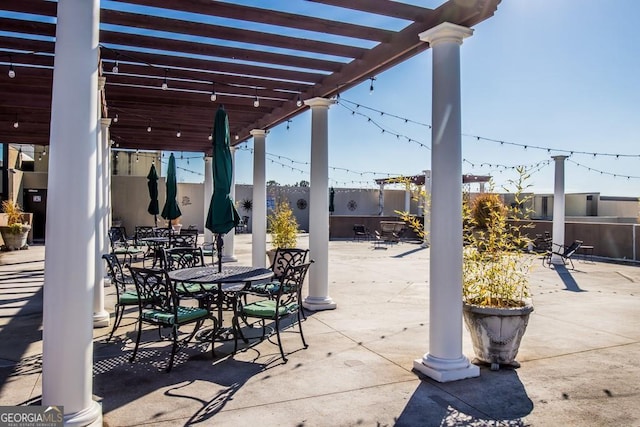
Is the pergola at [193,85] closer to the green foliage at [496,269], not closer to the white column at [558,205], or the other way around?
the green foliage at [496,269]

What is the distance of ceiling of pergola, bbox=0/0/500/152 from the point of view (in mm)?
3723

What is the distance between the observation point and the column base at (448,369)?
3.42 metres

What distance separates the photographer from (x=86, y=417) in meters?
2.46

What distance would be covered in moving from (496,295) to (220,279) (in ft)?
7.74

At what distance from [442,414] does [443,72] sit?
2421 mm

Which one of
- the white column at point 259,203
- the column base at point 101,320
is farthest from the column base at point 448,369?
the white column at point 259,203

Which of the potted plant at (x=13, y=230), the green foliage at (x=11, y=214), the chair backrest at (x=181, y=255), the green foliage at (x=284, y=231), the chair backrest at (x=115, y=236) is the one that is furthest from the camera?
the green foliage at (x=11, y=214)

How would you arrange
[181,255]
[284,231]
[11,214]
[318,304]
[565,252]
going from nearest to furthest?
[318,304]
[181,255]
[284,231]
[565,252]
[11,214]

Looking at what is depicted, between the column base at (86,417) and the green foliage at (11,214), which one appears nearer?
the column base at (86,417)

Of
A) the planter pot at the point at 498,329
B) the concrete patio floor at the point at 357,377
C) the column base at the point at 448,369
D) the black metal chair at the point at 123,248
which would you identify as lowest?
the concrete patio floor at the point at 357,377

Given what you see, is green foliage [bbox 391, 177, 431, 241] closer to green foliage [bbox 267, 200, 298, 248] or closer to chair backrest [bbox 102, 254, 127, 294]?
chair backrest [bbox 102, 254, 127, 294]

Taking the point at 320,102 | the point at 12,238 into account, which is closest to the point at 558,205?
the point at 320,102

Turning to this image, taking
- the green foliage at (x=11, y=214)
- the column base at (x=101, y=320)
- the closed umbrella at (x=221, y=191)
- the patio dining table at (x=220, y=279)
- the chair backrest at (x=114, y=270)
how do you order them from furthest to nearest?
1. the green foliage at (x=11, y=214)
2. the column base at (x=101, y=320)
3. the closed umbrella at (x=221, y=191)
4. the chair backrest at (x=114, y=270)
5. the patio dining table at (x=220, y=279)

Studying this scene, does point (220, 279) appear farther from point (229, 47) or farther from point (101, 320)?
point (229, 47)
